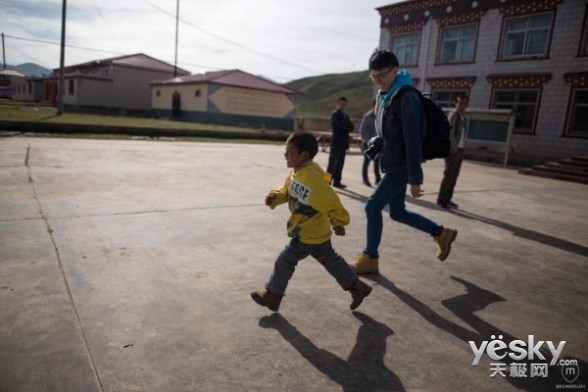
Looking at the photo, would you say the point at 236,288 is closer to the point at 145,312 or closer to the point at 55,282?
the point at 145,312

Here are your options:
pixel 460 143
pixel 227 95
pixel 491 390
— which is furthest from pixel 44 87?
pixel 491 390

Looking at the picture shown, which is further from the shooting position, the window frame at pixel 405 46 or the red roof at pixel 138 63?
the red roof at pixel 138 63

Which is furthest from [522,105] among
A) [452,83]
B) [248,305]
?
[248,305]

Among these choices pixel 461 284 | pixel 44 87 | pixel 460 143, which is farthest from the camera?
pixel 44 87

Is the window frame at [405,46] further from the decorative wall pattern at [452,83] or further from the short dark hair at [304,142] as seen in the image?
the short dark hair at [304,142]

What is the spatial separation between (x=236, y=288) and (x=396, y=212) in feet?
5.31

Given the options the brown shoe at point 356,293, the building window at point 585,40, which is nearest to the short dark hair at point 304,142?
the brown shoe at point 356,293

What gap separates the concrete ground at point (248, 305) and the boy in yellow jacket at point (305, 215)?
224mm

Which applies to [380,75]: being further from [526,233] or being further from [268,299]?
[526,233]

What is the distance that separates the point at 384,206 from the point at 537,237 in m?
2.85

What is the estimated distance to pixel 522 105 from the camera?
728 inches

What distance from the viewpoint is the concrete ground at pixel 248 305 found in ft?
6.72

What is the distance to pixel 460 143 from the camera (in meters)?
6.52

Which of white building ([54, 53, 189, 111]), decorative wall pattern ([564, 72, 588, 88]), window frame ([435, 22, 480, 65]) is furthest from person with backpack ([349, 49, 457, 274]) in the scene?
white building ([54, 53, 189, 111])
